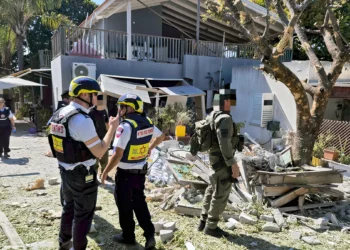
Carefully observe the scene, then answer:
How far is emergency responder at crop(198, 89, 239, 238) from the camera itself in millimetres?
3496

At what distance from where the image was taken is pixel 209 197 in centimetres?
386

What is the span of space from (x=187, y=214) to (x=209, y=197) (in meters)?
0.72

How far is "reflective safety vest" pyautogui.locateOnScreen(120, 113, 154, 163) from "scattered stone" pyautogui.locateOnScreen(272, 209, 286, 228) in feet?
7.19

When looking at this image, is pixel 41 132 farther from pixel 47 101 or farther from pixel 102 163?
pixel 102 163

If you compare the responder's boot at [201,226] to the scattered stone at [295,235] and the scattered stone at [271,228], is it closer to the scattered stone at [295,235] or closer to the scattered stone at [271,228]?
the scattered stone at [271,228]

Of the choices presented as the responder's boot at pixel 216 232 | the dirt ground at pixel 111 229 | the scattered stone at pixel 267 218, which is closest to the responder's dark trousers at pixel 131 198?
the dirt ground at pixel 111 229

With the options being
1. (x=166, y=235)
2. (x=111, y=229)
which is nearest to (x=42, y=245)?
(x=111, y=229)

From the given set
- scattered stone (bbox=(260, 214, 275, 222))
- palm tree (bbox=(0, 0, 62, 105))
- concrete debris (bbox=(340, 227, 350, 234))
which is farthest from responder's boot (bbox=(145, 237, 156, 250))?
palm tree (bbox=(0, 0, 62, 105))

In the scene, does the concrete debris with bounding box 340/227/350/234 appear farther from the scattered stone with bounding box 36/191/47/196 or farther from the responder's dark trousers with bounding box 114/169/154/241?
the scattered stone with bounding box 36/191/47/196

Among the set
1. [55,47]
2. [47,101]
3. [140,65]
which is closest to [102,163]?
[140,65]

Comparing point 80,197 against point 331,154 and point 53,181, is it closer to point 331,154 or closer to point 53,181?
point 53,181

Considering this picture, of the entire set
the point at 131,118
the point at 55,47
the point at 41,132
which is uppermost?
the point at 55,47

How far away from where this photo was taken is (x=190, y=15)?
1434 centimetres

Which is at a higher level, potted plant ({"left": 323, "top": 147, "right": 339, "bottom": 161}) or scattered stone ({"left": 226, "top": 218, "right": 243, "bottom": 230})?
potted plant ({"left": 323, "top": 147, "right": 339, "bottom": 161})
